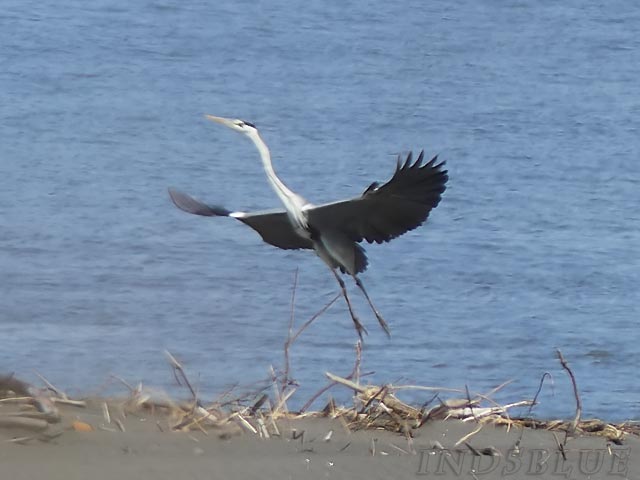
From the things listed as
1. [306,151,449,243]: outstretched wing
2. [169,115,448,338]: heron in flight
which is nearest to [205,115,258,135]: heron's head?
[169,115,448,338]: heron in flight

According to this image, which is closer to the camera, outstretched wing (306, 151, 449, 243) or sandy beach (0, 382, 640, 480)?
sandy beach (0, 382, 640, 480)

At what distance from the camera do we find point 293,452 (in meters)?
3.48

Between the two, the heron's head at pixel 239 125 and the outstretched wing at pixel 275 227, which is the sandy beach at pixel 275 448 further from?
the heron's head at pixel 239 125

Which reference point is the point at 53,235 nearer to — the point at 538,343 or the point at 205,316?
the point at 205,316

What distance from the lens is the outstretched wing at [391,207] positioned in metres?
4.56

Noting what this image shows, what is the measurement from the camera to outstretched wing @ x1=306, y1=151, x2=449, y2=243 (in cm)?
456

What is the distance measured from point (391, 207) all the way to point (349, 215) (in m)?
0.18

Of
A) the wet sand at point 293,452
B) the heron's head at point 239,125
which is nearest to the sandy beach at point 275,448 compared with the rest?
the wet sand at point 293,452

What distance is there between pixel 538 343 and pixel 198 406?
2347mm

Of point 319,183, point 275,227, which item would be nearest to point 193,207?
point 275,227

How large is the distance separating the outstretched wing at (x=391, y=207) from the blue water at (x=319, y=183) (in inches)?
21.4

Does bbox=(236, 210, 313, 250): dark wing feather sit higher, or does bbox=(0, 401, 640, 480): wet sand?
bbox=(236, 210, 313, 250): dark wing feather

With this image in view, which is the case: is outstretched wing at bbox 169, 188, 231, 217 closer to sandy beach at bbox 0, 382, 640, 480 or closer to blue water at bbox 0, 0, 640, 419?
blue water at bbox 0, 0, 640, 419

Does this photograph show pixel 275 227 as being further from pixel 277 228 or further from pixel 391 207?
pixel 391 207
